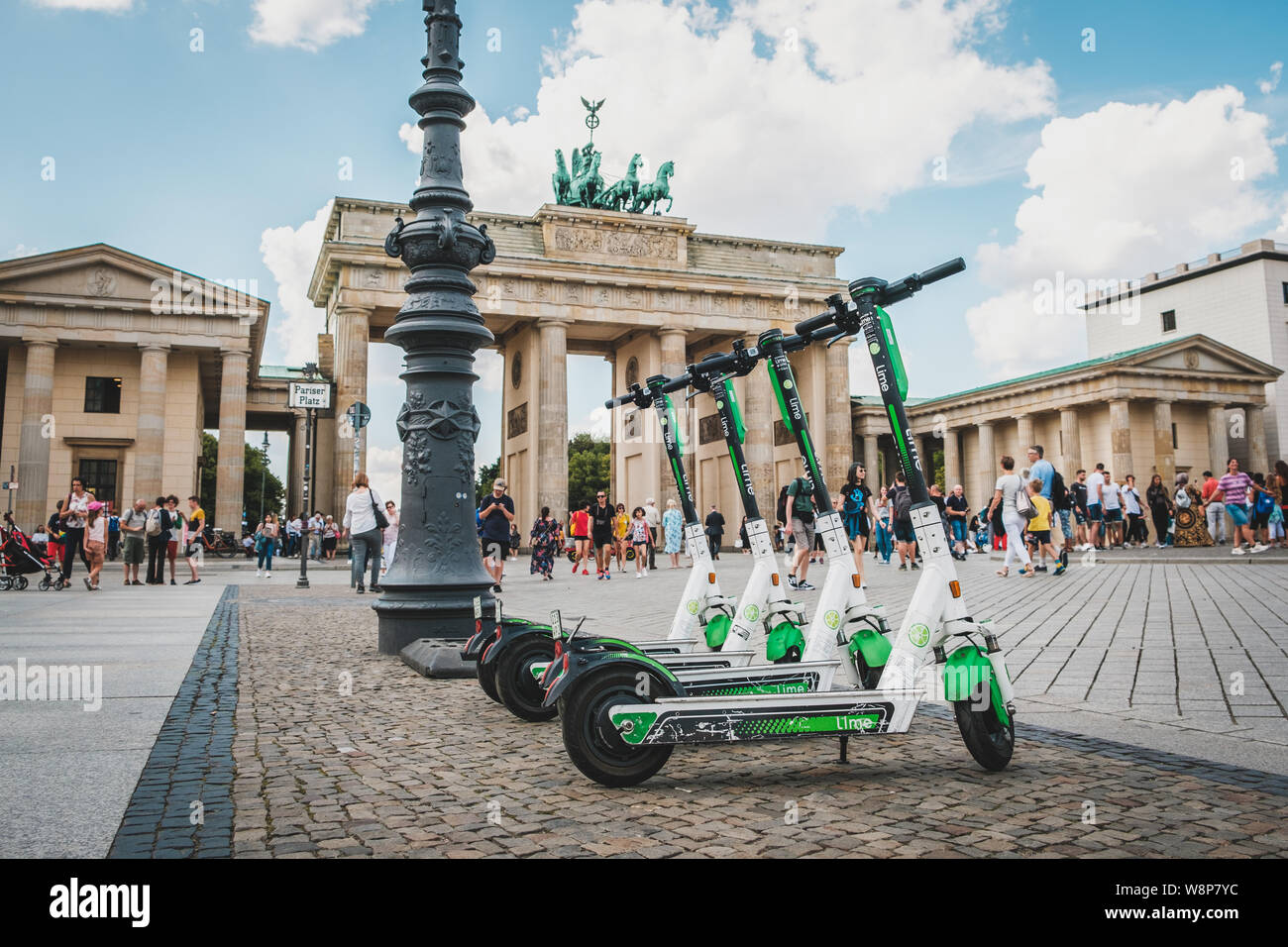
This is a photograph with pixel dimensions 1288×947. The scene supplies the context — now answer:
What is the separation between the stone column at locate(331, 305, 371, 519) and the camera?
43.0m

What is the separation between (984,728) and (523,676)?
244cm

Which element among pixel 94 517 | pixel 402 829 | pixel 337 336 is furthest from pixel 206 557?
pixel 402 829

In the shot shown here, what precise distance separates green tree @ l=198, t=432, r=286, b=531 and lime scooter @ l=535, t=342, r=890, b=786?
66.8m

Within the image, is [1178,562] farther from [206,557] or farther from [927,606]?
[206,557]

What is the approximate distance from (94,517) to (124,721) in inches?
575

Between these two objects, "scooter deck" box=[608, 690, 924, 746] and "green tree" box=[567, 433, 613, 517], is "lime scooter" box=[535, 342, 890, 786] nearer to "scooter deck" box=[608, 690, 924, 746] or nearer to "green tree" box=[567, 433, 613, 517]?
"scooter deck" box=[608, 690, 924, 746]

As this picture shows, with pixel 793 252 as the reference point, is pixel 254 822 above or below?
below

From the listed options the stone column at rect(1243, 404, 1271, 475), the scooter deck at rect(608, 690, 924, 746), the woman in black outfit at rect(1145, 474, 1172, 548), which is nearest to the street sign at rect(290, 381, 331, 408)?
the scooter deck at rect(608, 690, 924, 746)

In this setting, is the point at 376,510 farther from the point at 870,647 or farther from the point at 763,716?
the point at 763,716

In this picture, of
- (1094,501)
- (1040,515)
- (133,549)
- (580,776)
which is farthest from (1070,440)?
(580,776)

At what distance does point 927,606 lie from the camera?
4074 millimetres

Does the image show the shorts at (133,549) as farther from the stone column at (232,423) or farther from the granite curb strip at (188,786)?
the stone column at (232,423)

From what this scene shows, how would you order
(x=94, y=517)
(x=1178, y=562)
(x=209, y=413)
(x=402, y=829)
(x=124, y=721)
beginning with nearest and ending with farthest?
(x=402, y=829) < (x=124, y=721) < (x=94, y=517) < (x=1178, y=562) < (x=209, y=413)

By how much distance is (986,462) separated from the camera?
58.0 metres
